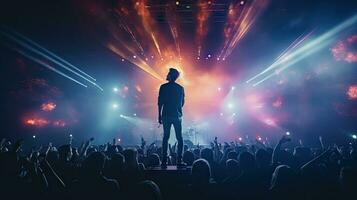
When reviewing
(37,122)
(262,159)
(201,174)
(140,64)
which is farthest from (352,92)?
(37,122)

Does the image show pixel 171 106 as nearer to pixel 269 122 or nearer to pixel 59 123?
pixel 59 123

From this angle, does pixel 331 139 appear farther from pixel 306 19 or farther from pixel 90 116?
pixel 90 116

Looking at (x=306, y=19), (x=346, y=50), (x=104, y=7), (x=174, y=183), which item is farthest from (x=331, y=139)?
(x=104, y=7)

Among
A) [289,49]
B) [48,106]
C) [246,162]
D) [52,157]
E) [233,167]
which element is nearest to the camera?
[246,162]

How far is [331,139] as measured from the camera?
1841 centimetres

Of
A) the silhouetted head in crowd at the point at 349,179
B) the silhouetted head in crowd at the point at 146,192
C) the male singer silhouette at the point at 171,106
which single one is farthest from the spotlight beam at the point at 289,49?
the silhouetted head in crowd at the point at 146,192

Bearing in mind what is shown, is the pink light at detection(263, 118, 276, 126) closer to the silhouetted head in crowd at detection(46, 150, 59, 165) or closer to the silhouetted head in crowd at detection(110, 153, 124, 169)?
the silhouetted head in crowd at detection(110, 153, 124, 169)

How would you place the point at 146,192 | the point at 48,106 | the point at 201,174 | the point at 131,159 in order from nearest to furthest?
the point at 146,192 < the point at 201,174 < the point at 131,159 < the point at 48,106

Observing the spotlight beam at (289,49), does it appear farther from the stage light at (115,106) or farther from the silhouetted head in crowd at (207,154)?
the stage light at (115,106)

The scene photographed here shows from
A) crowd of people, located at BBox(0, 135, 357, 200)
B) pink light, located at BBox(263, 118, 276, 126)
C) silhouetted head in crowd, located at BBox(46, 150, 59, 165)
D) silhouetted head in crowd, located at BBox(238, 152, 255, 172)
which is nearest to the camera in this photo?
crowd of people, located at BBox(0, 135, 357, 200)

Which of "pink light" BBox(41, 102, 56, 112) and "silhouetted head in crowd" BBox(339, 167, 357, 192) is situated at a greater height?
"pink light" BBox(41, 102, 56, 112)

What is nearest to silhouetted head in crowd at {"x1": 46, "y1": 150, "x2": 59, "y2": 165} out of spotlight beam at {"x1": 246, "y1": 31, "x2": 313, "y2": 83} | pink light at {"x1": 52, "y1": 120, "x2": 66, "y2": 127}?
spotlight beam at {"x1": 246, "y1": 31, "x2": 313, "y2": 83}

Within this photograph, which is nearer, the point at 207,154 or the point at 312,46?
the point at 207,154

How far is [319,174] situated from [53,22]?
A: 1755cm
